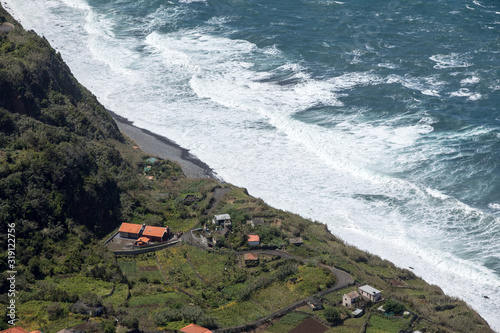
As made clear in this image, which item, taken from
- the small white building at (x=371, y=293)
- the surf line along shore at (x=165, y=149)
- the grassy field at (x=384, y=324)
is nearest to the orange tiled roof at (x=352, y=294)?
the small white building at (x=371, y=293)

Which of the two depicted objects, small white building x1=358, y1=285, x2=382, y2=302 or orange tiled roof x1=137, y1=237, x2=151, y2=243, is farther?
orange tiled roof x1=137, y1=237, x2=151, y2=243

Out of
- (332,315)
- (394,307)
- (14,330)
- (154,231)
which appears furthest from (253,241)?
(14,330)

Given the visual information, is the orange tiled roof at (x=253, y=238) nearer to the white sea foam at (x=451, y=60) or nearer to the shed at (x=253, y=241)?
the shed at (x=253, y=241)

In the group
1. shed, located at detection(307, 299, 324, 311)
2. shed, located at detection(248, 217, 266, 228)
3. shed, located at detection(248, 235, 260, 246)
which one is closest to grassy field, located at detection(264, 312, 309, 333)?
shed, located at detection(307, 299, 324, 311)

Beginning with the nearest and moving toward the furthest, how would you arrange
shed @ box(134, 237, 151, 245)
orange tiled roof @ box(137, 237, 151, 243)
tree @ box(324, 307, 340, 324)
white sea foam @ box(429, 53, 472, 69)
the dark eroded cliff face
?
1. tree @ box(324, 307, 340, 324)
2. the dark eroded cliff face
3. shed @ box(134, 237, 151, 245)
4. orange tiled roof @ box(137, 237, 151, 243)
5. white sea foam @ box(429, 53, 472, 69)

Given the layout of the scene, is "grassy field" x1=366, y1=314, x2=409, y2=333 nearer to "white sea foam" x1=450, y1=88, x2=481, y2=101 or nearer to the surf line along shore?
the surf line along shore

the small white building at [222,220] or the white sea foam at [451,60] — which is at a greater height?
the white sea foam at [451,60]

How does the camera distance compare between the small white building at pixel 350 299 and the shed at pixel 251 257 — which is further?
the shed at pixel 251 257
